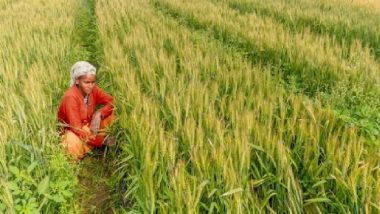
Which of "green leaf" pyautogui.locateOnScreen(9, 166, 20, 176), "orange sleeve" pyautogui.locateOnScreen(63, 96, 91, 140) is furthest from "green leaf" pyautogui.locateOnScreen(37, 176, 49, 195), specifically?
"orange sleeve" pyautogui.locateOnScreen(63, 96, 91, 140)

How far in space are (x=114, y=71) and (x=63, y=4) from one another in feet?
19.3

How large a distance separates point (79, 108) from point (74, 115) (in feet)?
0.60

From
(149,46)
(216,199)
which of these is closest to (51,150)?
(216,199)

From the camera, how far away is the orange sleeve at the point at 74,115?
9.78ft

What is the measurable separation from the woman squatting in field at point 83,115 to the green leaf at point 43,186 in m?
0.65

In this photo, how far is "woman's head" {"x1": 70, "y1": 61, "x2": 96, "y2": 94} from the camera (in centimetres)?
308

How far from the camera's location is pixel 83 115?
326cm

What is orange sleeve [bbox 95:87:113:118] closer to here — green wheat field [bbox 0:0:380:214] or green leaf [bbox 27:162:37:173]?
green wheat field [bbox 0:0:380:214]

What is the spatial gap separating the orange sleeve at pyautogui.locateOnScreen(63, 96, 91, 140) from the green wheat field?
0.15 m

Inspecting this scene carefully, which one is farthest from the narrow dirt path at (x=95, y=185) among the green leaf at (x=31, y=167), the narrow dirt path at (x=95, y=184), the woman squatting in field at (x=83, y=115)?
the green leaf at (x=31, y=167)

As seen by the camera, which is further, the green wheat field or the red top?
the red top

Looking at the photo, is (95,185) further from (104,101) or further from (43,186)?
(104,101)

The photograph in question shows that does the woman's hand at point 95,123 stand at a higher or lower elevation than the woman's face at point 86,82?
lower

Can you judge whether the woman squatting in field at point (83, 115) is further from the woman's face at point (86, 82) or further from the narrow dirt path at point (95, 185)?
the narrow dirt path at point (95, 185)
